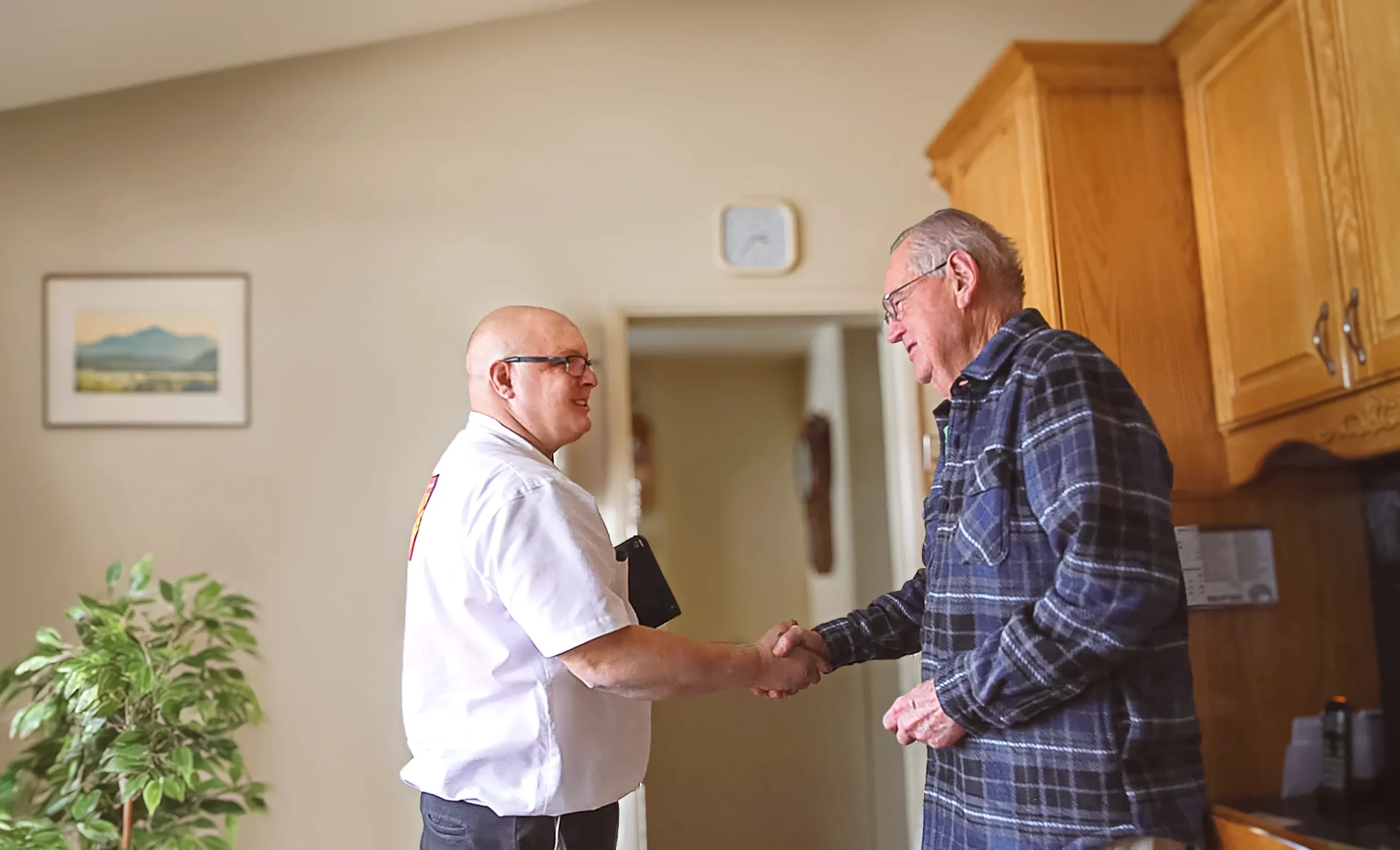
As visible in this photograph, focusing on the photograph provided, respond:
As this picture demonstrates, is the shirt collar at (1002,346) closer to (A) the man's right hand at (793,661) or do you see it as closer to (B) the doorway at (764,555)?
(A) the man's right hand at (793,661)

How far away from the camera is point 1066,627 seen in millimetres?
1222

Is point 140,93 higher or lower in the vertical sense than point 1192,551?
higher

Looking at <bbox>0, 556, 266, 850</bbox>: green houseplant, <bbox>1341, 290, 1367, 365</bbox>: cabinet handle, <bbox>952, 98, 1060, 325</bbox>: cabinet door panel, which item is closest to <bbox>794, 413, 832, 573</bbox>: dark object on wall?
<bbox>952, 98, 1060, 325</bbox>: cabinet door panel

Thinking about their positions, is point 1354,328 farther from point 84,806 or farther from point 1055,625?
point 84,806

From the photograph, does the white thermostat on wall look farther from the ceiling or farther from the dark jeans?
the dark jeans

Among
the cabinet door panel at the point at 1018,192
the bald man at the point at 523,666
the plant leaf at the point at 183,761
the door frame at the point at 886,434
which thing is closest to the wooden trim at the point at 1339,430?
the cabinet door panel at the point at 1018,192

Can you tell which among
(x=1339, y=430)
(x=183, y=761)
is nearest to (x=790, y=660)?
(x=1339, y=430)

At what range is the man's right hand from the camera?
1.78 metres

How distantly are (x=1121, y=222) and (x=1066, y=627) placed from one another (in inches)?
53.4

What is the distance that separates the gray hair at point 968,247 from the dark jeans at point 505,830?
909 mm

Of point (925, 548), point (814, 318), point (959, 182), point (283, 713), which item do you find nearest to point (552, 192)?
point (814, 318)

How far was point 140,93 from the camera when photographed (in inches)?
110

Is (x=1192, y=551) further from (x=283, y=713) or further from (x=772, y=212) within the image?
(x=283, y=713)

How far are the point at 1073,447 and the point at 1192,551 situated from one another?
1.28 meters
